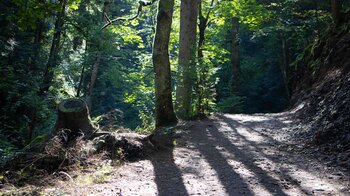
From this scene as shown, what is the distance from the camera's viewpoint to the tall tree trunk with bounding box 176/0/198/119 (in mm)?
10477

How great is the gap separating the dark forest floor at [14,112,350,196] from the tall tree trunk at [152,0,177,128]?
4.32 feet

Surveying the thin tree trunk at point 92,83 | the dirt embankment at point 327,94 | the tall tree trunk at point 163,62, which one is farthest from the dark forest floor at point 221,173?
the thin tree trunk at point 92,83

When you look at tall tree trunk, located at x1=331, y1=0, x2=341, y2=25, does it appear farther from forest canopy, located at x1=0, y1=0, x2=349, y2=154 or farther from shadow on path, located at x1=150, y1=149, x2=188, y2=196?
shadow on path, located at x1=150, y1=149, x2=188, y2=196

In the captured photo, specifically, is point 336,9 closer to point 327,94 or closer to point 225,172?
point 327,94

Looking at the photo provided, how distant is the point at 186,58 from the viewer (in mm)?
11438

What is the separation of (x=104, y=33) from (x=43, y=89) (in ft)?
12.1

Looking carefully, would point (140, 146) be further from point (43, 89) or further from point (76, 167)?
point (43, 89)

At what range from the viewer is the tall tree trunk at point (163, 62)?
27.4ft

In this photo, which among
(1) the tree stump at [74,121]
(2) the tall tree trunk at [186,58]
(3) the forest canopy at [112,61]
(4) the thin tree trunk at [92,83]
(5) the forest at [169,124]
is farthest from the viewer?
(4) the thin tree trunk at [92,83]

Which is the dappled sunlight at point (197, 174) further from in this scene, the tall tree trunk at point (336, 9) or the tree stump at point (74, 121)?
the tall tree trunk at point (336, 9)

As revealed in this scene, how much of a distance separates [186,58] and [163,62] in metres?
3.05

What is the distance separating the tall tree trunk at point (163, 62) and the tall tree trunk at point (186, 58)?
168 cm

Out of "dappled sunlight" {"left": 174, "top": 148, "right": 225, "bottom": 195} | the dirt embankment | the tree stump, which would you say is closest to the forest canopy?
the tree stump

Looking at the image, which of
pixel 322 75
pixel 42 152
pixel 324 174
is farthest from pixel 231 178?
pixel 322 75
